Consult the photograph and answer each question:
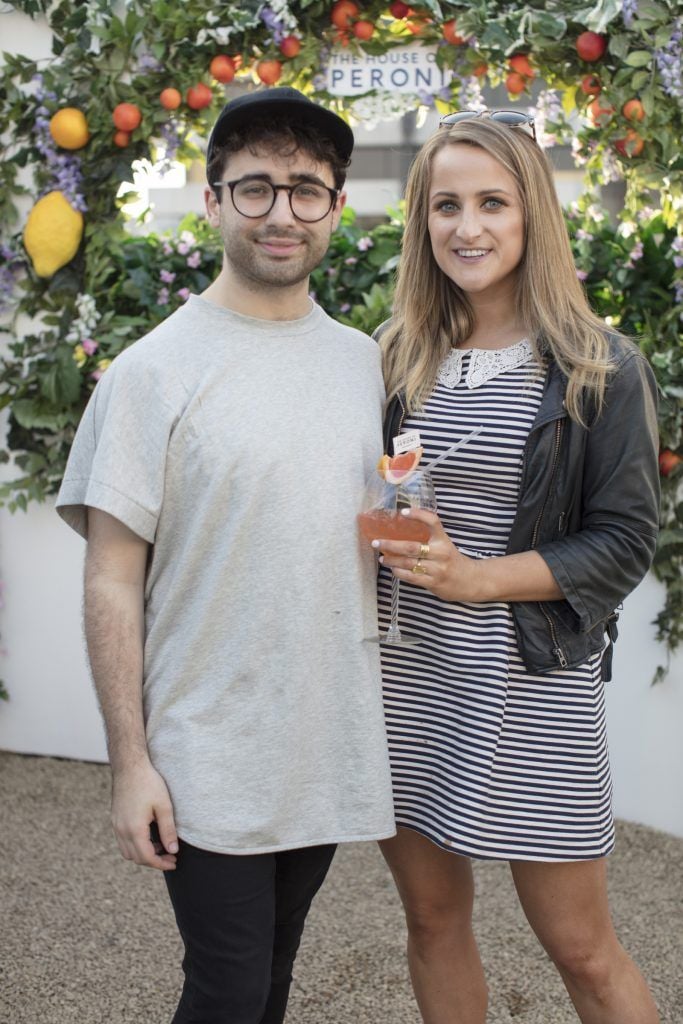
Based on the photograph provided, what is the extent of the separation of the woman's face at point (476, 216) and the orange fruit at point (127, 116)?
2221 millimetres

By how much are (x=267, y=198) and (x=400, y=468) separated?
1.80 feet

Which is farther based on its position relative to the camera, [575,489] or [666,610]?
[666,610]

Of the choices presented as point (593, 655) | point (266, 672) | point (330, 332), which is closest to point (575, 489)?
point (593, 655)

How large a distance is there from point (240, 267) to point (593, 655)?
3.33 ft

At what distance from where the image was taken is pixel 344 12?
3975mm

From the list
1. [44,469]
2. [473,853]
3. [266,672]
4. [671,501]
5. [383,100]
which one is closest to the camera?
[266,672]

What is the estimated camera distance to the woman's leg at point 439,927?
229cm

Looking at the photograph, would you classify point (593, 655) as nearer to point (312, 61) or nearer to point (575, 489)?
point (575, 489)

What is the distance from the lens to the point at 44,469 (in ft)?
14.8

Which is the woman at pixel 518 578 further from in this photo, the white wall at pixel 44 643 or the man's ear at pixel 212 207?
the white wall at pixel 44 643

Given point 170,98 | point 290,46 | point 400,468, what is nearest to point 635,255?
point 290,46

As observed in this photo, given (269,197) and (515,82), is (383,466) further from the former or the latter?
(515,82)

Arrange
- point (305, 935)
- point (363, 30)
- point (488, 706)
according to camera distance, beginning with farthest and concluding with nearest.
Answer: point (363, 30) → point (305, 935) → point (488, 706)

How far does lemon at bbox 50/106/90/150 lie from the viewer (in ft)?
13.9
